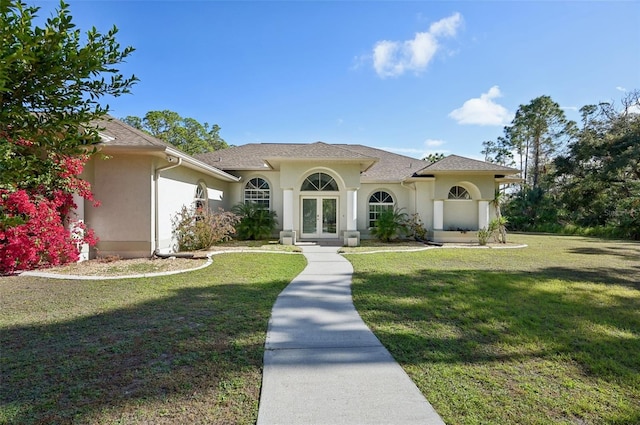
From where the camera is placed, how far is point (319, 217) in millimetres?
16766

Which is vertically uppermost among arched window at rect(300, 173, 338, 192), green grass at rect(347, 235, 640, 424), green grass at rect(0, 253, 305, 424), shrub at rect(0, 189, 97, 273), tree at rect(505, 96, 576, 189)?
tree at rect(505, 96, 576, 189)

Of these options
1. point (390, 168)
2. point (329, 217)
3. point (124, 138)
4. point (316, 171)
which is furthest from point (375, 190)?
point (124, 138)

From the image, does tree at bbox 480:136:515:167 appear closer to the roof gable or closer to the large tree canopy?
the roof gable

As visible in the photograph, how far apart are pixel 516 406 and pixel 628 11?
1423 cm

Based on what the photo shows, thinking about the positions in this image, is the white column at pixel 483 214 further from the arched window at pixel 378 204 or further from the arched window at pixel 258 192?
the arched window at pixel 258 192

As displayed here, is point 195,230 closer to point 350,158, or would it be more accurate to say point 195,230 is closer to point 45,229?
point 45,229

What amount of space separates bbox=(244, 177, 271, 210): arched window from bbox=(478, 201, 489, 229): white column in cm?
1211

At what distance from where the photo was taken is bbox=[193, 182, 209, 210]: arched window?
14.6m

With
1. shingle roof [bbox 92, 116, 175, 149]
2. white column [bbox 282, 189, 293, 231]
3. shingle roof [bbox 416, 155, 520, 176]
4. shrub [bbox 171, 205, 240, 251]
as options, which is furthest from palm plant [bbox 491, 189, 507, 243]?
shingle roof [bbox 92, 116, 175, 149]

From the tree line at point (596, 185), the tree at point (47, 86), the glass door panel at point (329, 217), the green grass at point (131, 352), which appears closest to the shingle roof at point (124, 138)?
the green grass at point (131, 352)

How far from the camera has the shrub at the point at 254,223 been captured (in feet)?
55.7

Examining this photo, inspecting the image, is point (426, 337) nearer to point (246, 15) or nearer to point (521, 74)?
point (246, 15)

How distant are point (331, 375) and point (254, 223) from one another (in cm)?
1427

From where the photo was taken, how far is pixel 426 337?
4387mm
